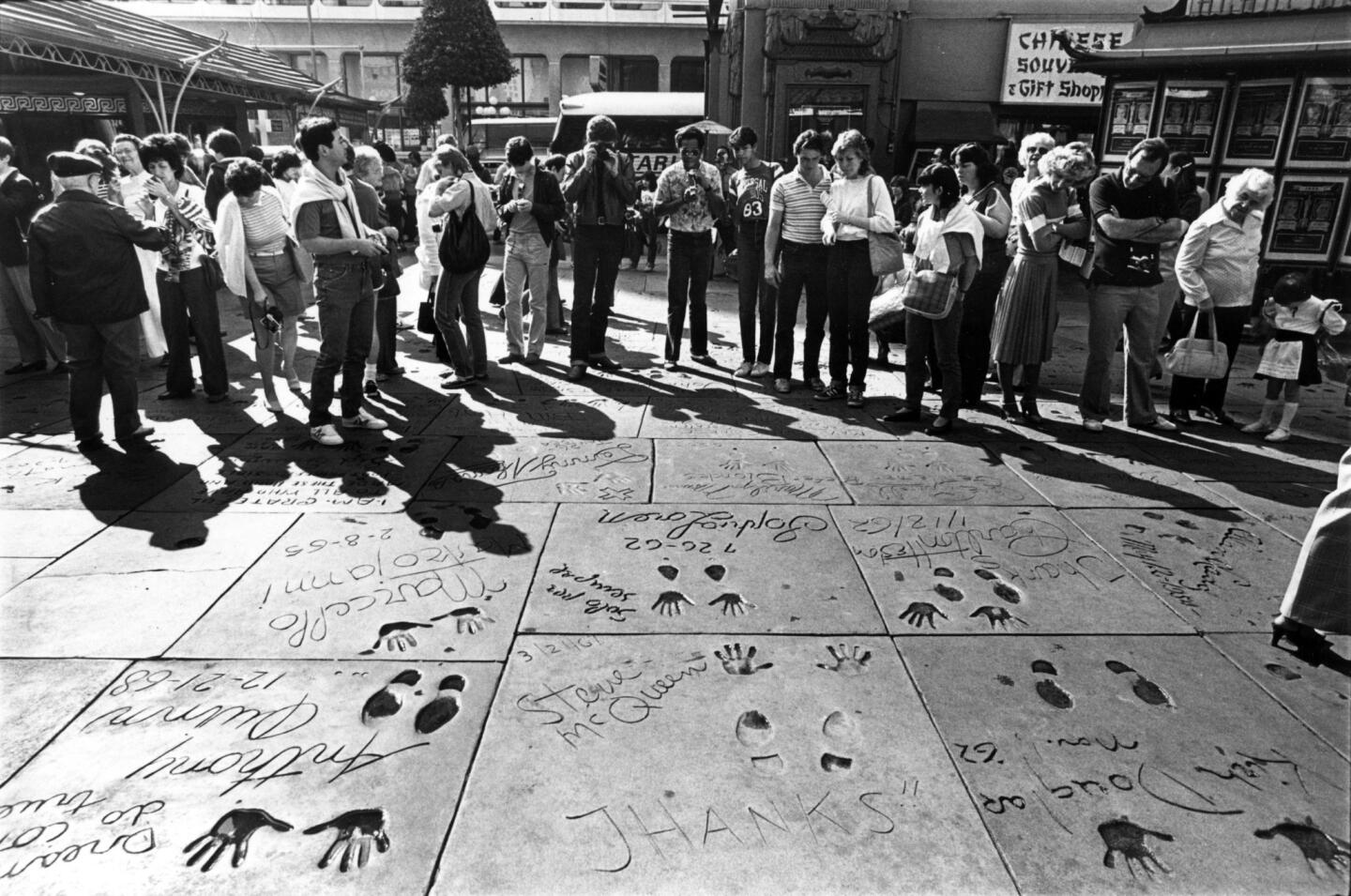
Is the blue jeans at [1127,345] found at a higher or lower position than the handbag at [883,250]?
lower

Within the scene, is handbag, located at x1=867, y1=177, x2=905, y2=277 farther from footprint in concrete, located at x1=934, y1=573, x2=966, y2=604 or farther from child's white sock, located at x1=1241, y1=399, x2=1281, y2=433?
footprint in concrete, located at x1=934, y1=573, x2=966, y2=604

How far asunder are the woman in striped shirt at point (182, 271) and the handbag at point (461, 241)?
1650 mm

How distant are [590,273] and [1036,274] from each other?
3359 millimetres

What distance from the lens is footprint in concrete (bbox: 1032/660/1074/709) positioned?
9.56 feet

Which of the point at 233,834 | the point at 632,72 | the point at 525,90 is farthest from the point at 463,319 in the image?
the point at 525,90

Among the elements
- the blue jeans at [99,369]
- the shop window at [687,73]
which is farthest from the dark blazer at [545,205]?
the shop window at [687,73]

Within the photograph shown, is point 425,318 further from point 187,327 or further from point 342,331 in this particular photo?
point 342,331

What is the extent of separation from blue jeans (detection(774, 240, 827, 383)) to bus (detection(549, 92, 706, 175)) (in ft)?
47.4

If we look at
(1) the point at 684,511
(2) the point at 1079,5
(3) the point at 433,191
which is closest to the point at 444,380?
(3) the point at 433,191

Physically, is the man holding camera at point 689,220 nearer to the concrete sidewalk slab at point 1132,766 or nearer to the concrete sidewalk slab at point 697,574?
the concrete sidewalk slab at point 697,574

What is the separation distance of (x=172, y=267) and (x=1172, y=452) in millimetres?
6856

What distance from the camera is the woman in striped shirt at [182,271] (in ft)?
19.7

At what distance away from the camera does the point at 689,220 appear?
23.1 ft

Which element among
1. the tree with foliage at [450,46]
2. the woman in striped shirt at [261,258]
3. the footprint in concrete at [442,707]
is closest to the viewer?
the footprint in concrete at [442,707]
